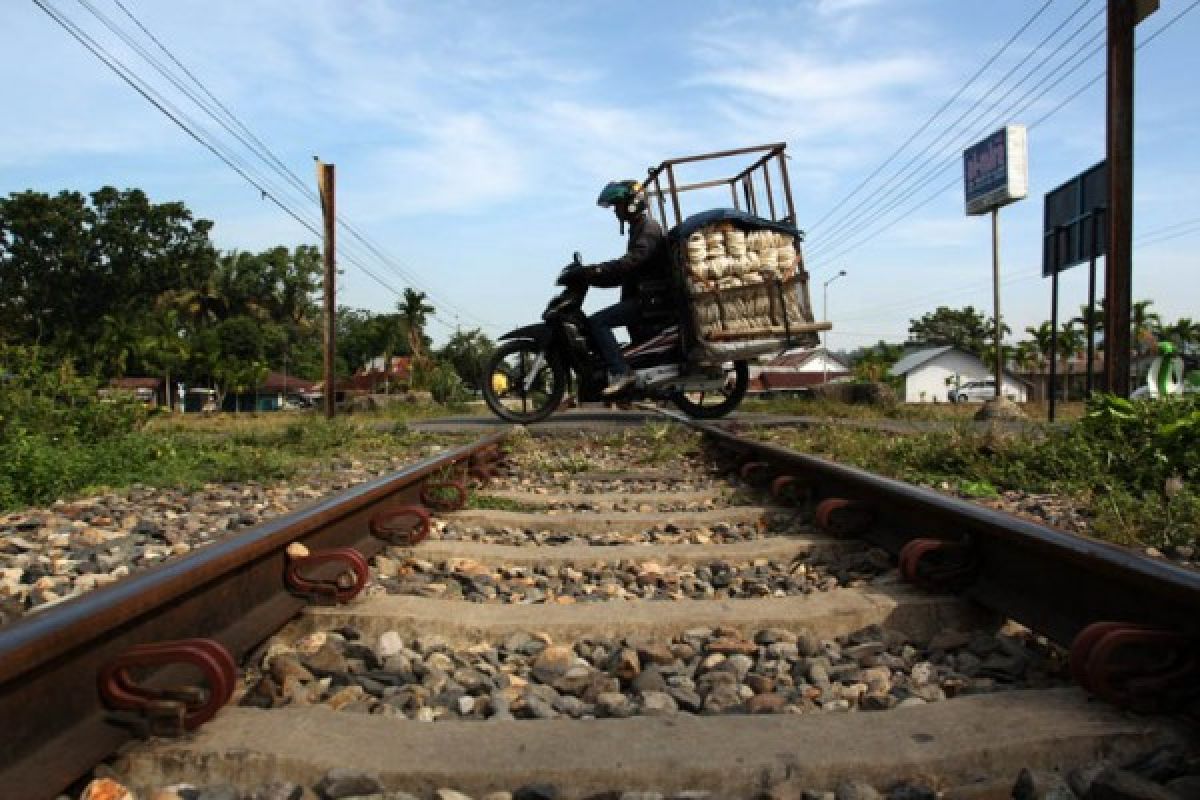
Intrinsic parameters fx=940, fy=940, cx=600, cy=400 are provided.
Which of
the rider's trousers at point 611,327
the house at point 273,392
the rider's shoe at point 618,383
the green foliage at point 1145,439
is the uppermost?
the rider's trousers at point 611,327

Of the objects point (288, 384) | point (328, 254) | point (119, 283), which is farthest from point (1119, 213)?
point (288, 384)

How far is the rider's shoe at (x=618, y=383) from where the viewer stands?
27.7 ft

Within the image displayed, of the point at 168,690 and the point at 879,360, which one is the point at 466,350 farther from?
the point at 168,690

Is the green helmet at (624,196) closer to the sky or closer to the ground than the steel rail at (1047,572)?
closer to the sky

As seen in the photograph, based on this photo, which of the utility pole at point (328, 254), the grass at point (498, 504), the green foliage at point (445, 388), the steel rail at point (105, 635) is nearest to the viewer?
the steel rail at point (105, 635)

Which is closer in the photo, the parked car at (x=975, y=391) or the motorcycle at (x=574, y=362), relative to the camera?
the motorcycle at (x=574, y=362)

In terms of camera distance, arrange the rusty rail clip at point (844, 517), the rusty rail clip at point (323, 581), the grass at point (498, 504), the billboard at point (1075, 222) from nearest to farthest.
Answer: the rusty rail clip at point (323, 581) < the rusty rail clip at point (844, 517) < the grass at point (498, 504) < the billboard at point (1075, 222)

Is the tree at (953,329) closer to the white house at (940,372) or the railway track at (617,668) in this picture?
the white house at (940,372)

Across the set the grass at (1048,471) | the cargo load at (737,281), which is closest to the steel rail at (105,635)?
the grass at (1048,471)

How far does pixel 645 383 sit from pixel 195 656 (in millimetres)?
7424

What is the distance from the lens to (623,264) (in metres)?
8.54

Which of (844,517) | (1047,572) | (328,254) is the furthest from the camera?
(328,254)

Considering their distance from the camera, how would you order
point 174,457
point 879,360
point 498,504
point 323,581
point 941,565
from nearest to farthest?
1. point 323,581
2. point 941,565
3. point 498,504
4. point 174,457
5. point 879,360

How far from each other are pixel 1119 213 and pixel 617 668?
877 cm
